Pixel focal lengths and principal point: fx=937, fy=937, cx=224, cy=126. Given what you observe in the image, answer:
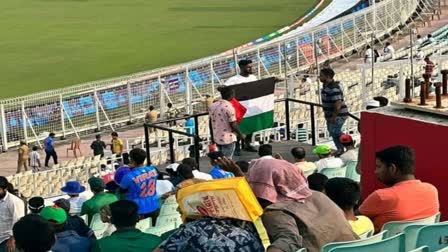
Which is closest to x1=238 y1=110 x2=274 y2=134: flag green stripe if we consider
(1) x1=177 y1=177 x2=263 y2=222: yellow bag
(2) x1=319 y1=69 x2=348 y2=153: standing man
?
(2) x1=319 y1=69 x2=348 y2=153: standing man

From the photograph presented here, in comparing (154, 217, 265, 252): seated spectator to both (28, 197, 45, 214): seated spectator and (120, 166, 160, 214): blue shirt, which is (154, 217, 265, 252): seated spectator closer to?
(28, 197, 45, 214): seated spectator

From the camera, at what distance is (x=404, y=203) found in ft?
18.0

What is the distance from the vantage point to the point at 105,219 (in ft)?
19.8

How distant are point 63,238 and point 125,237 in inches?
17.9

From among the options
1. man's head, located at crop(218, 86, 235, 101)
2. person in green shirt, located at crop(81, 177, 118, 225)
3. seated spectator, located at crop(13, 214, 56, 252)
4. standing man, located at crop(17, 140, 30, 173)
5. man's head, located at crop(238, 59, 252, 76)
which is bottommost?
standing man, located at crop(17, 140, 30, 173)

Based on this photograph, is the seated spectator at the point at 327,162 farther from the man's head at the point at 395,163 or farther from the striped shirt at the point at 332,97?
the man's head at the point at 395,163

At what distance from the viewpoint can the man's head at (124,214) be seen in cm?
521

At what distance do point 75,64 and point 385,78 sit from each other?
1453 cm

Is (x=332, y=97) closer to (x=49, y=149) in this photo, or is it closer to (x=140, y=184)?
(x=140, y=184)

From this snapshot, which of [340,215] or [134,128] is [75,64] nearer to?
[134,128]

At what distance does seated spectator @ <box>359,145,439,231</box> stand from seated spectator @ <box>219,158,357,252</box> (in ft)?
2.40

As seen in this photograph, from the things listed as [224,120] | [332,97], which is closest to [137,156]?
[224,120]

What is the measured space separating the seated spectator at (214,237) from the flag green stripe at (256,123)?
24.8 feet

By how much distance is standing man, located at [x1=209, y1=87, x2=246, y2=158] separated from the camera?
34.9 ft
